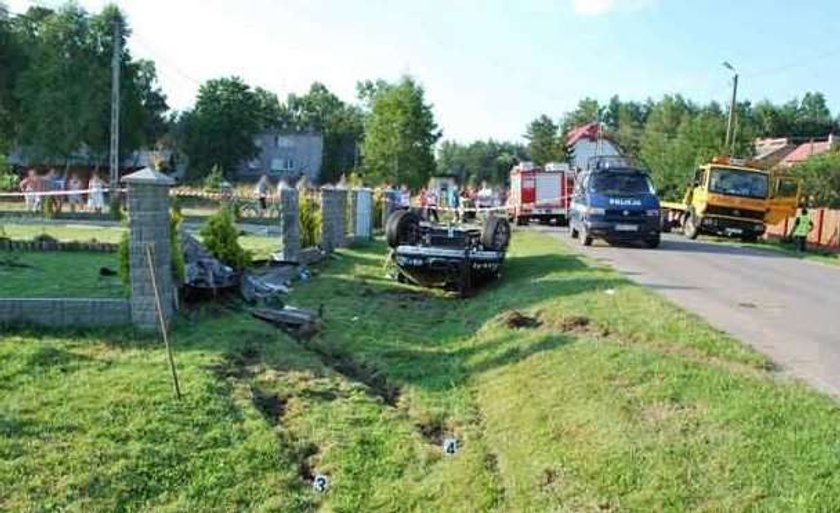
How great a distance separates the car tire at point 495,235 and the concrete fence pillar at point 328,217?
474cm

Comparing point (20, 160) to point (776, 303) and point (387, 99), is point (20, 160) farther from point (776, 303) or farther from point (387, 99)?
point (776, 303)

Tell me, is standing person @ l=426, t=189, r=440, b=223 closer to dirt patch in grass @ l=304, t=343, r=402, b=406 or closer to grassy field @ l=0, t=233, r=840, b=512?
dirt patch in grass @ l=304, t=343, r=402, b=406

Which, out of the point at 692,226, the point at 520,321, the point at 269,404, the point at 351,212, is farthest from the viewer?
the point at 692,226

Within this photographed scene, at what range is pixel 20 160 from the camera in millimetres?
61188

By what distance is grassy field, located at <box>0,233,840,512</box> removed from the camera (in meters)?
4.98

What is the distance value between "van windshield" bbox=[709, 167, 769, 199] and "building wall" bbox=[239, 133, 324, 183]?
223 ft

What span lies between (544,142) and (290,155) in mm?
27352

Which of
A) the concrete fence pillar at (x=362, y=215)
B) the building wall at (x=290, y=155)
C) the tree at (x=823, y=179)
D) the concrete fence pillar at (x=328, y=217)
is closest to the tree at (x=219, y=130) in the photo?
the building wall at (x=290, y=155)

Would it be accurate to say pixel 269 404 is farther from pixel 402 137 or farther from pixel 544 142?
pixel 544 142

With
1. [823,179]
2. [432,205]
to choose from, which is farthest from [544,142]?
[432,205]

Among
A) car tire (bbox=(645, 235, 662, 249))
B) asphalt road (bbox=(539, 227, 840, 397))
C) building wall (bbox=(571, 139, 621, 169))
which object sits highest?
building wall (bbox=(571, 139, 621, 169))

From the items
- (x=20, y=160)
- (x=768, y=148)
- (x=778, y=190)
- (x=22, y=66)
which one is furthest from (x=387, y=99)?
(x=768, y=148)

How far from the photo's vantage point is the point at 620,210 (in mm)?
18938

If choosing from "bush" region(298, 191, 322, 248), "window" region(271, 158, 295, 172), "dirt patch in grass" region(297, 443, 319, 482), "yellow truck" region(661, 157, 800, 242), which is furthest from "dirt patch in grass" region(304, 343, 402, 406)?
"window" region(271, 158, 295, 172)
